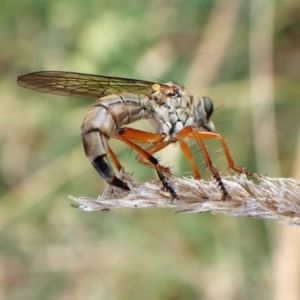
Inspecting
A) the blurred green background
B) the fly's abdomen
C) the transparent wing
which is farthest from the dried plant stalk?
the blurred green background

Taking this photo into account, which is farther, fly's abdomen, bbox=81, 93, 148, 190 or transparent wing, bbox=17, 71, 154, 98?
transparent wing, bbox=17, 71, 154, 98

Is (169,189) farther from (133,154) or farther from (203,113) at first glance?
(133,154)

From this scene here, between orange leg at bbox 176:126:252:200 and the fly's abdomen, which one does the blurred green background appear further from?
orange leg at bbox 176:126:252:200

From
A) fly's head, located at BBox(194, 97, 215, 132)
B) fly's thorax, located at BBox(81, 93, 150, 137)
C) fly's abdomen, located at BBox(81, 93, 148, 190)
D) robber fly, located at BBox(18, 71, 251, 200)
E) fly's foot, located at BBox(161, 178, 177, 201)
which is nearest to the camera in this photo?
fly's foot, located at BBox(161, 178, 177, 201)

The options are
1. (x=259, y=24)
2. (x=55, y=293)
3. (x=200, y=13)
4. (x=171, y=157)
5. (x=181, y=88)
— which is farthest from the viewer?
(x=200, y=13)

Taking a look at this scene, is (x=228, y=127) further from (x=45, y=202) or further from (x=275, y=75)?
(x=45, y=202)

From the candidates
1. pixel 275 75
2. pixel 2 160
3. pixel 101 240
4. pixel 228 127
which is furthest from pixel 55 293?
pixel 275 75
